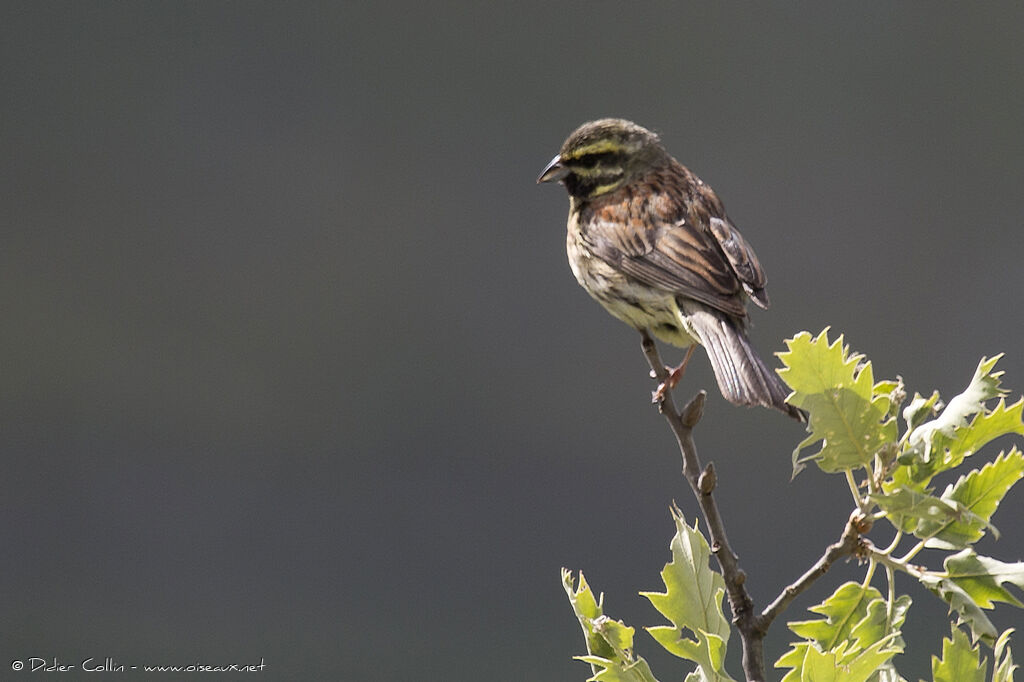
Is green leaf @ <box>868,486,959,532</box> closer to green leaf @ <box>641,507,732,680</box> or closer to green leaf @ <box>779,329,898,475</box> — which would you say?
green leaf @ <box>779,329,898,475</box>

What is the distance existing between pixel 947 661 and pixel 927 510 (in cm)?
14

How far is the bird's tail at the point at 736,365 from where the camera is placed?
1896 mm

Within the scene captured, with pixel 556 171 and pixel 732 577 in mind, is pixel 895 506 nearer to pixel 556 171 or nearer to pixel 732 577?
pixel 732 577

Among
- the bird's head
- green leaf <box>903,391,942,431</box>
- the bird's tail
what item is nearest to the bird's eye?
the bird's head

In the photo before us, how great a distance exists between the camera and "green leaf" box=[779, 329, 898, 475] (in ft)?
3.49

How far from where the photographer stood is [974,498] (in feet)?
3.55

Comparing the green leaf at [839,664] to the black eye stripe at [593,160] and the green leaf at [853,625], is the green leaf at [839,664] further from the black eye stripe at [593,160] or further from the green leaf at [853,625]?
the black eye stripe at [593,160]

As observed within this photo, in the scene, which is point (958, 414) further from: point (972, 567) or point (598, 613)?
point (598, 613)

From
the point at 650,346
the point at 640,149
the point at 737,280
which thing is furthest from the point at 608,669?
the point at 640,149

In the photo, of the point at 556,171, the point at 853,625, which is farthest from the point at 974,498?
the point at 556,171

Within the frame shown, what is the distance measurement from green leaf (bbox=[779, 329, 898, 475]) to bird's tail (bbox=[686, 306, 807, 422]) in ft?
1.62

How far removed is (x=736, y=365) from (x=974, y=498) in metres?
1.00

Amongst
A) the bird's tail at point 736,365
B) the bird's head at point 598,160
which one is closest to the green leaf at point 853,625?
the bird's tail at point 736,365

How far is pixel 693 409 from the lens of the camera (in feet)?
4.52
